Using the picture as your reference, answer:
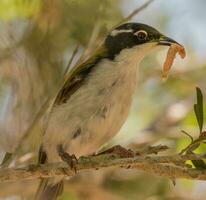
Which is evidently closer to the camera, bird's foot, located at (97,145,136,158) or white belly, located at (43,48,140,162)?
bird's foot, located at (97,145,136,158)

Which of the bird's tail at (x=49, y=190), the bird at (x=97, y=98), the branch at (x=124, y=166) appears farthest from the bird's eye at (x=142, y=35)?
the bird's tail at (x=49, y=190)

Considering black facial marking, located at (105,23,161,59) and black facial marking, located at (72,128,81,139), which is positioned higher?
black facial marking, located at (105,23,161,59)

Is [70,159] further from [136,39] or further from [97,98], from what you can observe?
[136,39]

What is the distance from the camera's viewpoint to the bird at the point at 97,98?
5.55 m

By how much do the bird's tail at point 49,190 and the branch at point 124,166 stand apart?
116 centimetres

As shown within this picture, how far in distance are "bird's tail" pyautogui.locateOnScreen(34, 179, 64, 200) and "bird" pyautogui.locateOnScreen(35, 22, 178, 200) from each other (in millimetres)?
270

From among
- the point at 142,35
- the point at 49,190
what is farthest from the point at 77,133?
the point at 142,35

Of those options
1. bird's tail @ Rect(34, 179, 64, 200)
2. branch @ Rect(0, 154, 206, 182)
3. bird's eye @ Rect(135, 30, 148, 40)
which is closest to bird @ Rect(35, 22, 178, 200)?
bird's eye @ Rect(135, 30, 148, 40)

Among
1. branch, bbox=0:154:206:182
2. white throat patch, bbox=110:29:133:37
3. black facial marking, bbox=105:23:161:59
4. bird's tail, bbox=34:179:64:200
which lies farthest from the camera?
bird's tail, bbox=34:179:64:200

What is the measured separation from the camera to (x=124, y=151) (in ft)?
17.1

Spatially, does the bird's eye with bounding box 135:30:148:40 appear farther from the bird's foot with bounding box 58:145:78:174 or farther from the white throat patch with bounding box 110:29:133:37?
the bird's foot with bounding box 58:145:78:174

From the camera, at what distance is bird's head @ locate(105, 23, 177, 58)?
5801mm

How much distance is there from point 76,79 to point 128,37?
0.59 meters

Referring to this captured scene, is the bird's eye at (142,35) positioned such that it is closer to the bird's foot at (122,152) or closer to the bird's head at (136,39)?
the bird's head at (136,39)
